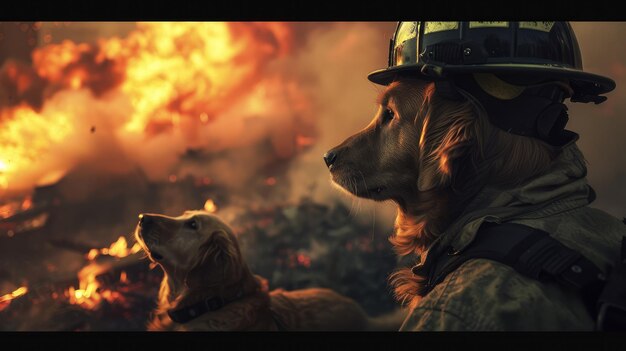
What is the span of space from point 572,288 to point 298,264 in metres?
8.52

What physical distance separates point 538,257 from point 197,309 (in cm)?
434

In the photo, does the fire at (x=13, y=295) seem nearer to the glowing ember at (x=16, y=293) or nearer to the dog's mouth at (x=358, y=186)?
the glowing ember at (x=16, y=293)

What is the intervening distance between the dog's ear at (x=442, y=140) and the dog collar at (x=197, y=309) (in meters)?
3.35

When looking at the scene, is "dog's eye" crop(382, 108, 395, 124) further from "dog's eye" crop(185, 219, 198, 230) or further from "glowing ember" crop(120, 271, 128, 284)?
"glowing ember" crop(120, 271, 128, 284)

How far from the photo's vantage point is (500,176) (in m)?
3.94

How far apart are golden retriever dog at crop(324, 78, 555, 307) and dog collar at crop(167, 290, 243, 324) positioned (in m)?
2.80

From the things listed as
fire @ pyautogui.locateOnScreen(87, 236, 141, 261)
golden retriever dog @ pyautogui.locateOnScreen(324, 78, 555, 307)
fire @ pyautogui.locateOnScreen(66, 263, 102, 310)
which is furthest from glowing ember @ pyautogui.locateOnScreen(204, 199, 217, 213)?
golden retriever dog @ pyautogui.locateOnScreen(324, 78, 555, 307)

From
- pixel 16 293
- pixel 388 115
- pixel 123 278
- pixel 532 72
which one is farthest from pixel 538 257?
pixel 16 293

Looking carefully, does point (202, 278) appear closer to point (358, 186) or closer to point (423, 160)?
point (358, 186)

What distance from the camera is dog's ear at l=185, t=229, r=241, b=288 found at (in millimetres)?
6660

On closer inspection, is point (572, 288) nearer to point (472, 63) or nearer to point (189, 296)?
point (472, 63)

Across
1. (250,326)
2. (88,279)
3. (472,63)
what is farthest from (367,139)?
(88,279)

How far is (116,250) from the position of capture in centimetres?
1087

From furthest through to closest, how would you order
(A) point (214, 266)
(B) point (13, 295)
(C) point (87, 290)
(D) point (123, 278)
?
(D) point (123, 278)
(C) point (87, 290)
(B) point (13, 295)
(A) point (214, 266)
